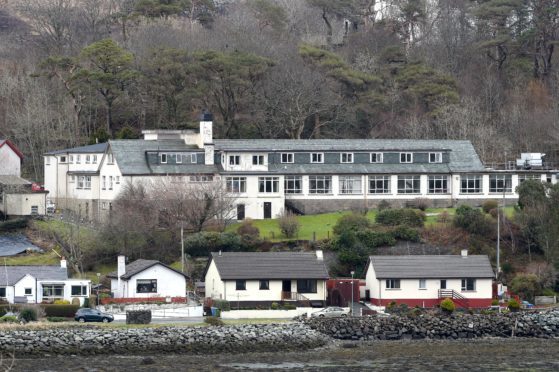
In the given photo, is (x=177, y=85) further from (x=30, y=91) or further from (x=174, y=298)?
(x=174, y=298)

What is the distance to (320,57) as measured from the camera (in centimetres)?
10331

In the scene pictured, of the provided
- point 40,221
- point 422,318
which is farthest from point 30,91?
point 422,318

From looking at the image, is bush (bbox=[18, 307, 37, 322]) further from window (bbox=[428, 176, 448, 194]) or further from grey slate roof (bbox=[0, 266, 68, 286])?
window (bbox=[428, 176, 448, 194])

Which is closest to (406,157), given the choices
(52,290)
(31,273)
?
(52,290)

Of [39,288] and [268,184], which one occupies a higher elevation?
[268,184]

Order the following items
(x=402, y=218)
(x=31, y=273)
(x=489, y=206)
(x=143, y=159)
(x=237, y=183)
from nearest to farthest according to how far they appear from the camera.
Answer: (x=31, y=273) < (x=402, y=218) < (x=489, y=206) < (x=143, y=159) < (x=237, y=183)

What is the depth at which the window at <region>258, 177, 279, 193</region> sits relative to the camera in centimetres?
8612

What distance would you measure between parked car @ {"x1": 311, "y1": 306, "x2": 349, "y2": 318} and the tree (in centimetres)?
3326

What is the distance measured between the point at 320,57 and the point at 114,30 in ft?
74.4

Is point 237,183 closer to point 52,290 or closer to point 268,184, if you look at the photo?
point 268,184

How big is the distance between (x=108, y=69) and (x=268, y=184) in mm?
16982

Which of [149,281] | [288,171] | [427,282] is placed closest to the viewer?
[149,281]

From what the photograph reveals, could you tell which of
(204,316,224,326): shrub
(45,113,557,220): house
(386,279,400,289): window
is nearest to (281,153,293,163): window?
(45,113,557,220): house

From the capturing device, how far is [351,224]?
78.8 meters
